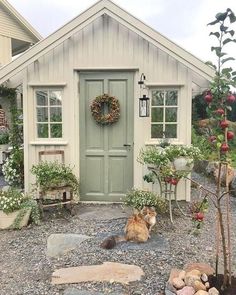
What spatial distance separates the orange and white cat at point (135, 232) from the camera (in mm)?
4883

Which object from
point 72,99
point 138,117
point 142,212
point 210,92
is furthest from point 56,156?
point 210,92

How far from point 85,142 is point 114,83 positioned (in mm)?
1186

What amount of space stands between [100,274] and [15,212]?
233 cm

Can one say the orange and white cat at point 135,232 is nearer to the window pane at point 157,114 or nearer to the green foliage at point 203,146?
the window pane at point 157,114

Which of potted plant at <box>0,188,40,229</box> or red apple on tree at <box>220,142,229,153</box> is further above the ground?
red apple on tree at <box>220,142,229,153</box>

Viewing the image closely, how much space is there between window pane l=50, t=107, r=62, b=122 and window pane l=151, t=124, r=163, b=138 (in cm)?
170

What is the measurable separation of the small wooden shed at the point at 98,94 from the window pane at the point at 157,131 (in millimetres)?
18

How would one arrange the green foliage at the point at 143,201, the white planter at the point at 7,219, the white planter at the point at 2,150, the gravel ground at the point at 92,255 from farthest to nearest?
the white planter at the point at 2,150
the white planter at the point at 7,219
the green foliage at the point at 143,201
the gravel ground at the point at 92,255

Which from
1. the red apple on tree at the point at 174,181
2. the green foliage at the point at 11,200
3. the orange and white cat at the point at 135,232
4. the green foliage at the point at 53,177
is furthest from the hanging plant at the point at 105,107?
the orange and white cat at the point at 135,232

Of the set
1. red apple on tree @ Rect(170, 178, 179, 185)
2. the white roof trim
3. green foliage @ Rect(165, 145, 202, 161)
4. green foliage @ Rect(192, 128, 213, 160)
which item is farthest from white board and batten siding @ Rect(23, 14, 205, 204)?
the white roof trim

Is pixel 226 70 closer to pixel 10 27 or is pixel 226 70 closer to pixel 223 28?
pixel 223 28

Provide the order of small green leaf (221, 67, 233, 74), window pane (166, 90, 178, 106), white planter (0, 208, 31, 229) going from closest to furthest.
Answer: small green leaf (221, 67, 233, 74) < white planter (0, 208, 31, 229) < window pane (166, 90, 178, 106)

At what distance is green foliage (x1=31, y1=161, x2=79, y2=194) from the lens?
6.22 meters

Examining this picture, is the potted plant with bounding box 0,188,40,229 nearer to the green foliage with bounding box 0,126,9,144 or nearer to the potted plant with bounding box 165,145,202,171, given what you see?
the potted plant with bounding box 165,145,202,171
